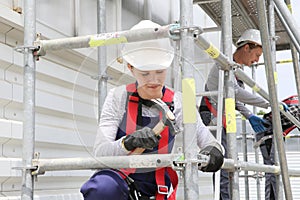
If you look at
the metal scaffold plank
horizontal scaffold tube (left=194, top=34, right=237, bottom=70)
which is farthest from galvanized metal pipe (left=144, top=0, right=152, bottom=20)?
horizontal scaffold tube (left=194, top=34, right=237, bottom=70)

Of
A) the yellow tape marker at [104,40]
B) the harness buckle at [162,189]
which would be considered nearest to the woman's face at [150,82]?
the yellow tape marker at [104,40]

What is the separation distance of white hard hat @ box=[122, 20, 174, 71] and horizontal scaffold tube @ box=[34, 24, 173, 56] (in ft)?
0.22

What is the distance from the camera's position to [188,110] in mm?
2412

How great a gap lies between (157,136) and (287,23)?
1.82m

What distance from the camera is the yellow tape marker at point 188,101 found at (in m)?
2.40

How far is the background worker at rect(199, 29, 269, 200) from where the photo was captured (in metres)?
4.44

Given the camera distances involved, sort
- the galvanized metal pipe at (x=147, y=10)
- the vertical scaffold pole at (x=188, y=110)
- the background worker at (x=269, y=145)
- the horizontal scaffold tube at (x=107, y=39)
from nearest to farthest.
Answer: the vertical scaffold pole at (x=188, y=110) → the horizontal scaffold tube at (x=107, y=39) → the background worker at (x=269, y=145) → the galvanized metal pipe at (x=147, y=10)

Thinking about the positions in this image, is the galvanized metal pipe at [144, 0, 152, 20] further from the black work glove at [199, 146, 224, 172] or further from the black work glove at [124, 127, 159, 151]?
the black work glove at [124, 127, 159, 151]

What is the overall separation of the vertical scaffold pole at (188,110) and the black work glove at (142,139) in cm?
14

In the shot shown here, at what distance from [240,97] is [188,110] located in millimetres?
2531

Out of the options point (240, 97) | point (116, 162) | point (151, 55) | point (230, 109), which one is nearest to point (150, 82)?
point (151, 55)

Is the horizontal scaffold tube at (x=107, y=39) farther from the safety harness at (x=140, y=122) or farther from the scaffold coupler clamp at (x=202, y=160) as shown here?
the scaffold coupler clamp at (x=202, y=160)

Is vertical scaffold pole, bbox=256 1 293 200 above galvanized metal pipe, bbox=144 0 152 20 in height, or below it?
below

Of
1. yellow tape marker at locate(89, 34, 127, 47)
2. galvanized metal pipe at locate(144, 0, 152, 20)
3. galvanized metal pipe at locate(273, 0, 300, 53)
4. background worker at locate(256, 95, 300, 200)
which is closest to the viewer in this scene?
yellow tape marker at locate(89, 34, 127, 47)
